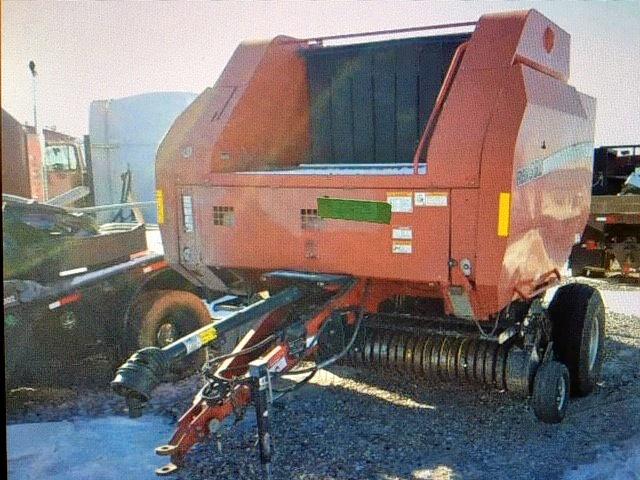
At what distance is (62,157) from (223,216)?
18.3ft

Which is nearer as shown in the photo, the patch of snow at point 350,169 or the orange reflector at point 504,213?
the orange reflector at point 504,213

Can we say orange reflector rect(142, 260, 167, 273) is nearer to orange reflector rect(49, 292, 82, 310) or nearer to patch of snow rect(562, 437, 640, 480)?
orange reflector rect(49, 292, 82, 310)

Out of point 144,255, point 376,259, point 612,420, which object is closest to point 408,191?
point 376,259

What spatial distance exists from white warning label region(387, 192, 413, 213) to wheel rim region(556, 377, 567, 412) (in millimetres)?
956

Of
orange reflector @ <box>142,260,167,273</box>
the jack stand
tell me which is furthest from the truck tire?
the jack stand

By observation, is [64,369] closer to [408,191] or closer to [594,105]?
[408,191]

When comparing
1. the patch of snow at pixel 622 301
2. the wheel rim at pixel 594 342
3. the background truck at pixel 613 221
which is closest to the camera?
the wheel rim at pixel 594 342

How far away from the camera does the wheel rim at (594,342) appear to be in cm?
311

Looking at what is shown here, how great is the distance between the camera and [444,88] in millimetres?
2484

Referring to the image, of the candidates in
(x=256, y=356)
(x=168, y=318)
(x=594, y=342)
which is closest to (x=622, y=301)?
(x=594, y=342)

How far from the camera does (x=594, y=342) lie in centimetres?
319

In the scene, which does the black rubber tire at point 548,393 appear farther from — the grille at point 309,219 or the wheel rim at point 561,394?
the grille at point 309,219

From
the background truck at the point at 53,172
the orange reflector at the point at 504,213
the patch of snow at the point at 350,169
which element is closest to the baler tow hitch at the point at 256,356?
A: the patch of snow at the point at 350,169

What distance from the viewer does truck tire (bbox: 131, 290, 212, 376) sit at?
3.22m
